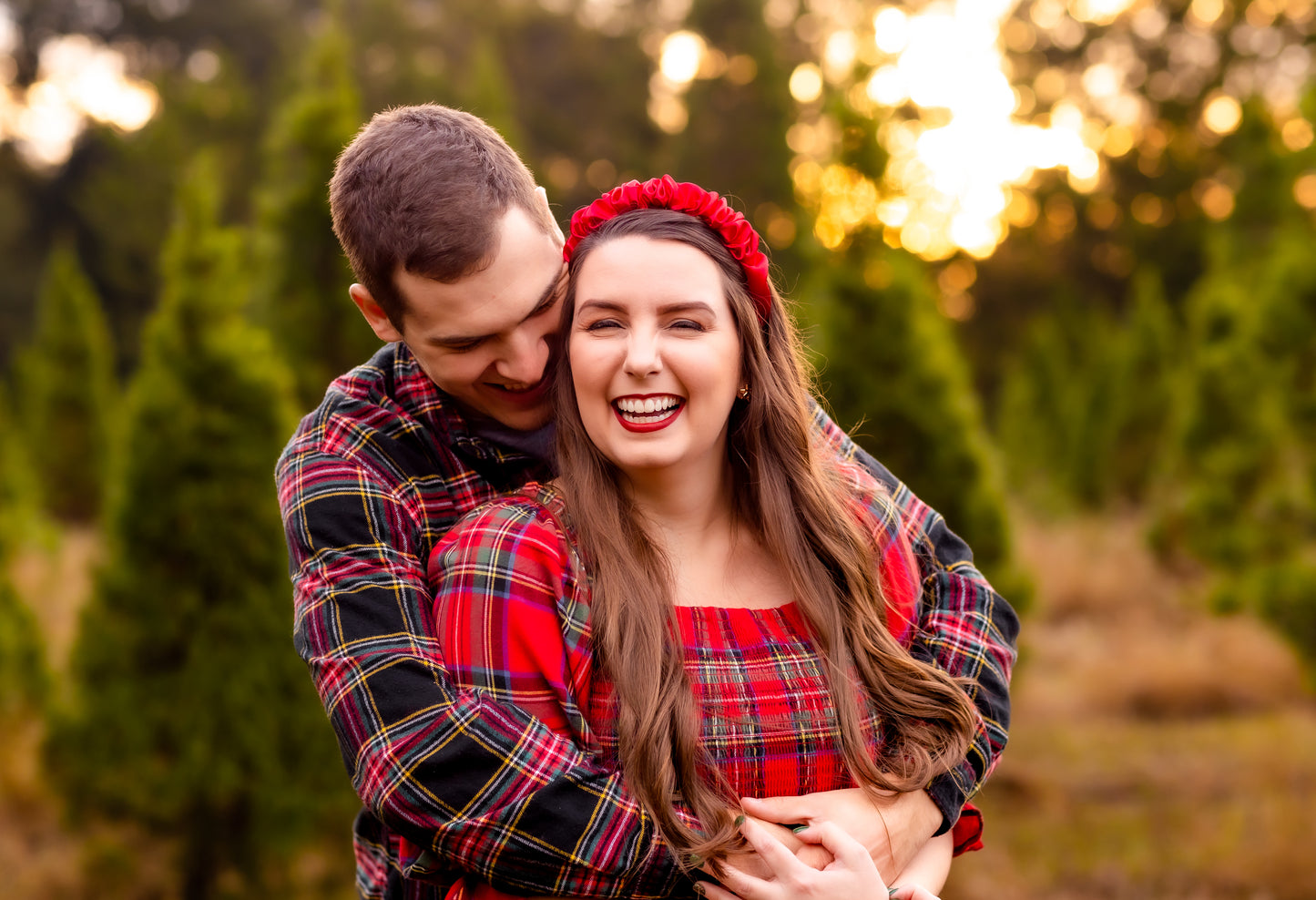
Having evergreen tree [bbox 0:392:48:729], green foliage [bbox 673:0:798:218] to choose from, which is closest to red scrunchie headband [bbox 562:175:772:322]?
evergreen tree [bbox 0:392:48:729]

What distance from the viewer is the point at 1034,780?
23.5 feet

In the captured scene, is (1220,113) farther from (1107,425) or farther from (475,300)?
(475,300)

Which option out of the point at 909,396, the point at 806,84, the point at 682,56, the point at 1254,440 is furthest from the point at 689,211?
the point at 806,84

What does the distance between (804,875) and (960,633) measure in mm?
663

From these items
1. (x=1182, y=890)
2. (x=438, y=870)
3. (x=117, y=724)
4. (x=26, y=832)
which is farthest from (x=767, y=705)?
(x=26, y=832)

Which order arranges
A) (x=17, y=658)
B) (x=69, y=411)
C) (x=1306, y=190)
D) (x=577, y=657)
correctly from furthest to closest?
(x=69, y=411) < (x=1306, y=190) < (x=17, y=658) < (x=577, y=657)

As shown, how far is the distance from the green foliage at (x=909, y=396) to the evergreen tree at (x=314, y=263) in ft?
9.59

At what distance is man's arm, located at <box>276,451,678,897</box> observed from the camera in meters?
1.67

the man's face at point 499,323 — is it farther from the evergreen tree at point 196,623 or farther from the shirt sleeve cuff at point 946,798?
the evergreen tree at point 196,623

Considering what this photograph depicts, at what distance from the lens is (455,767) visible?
168 centimetres

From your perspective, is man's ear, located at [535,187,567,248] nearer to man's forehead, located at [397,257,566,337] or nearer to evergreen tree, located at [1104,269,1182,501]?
man's forehead, located at [397,257,566,337]

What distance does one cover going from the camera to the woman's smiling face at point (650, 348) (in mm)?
1917

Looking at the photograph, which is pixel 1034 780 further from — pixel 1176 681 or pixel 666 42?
pixel 666 42

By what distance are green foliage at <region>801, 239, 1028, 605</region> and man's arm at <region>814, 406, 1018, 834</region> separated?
8.89ft
